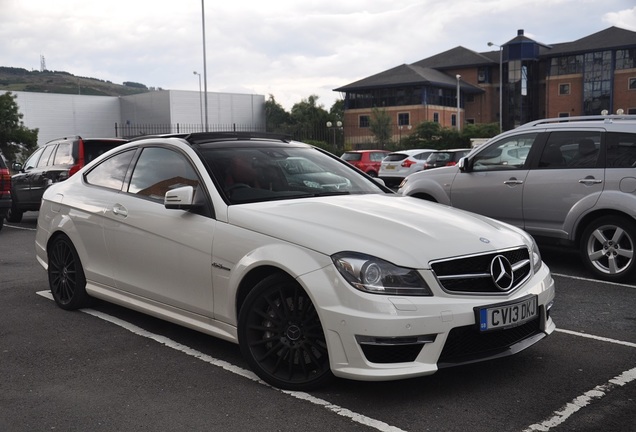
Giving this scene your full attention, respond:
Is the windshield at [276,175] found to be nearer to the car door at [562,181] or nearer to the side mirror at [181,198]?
the side mirror at [181,198]

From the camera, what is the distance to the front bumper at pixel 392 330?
3.70 meters

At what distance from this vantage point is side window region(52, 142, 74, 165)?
13640 mm

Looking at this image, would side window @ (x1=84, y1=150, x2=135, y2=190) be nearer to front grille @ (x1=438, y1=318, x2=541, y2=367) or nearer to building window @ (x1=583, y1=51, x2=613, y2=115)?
front grille @ (x1=438, y1=318, x2=541, y2=367)

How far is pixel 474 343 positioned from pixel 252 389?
4.47 ft

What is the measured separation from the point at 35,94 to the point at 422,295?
227ft

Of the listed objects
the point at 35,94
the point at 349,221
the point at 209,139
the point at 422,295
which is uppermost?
the point at 35,94

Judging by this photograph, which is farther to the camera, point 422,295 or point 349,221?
point 349,221

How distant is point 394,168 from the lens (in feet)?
89.9

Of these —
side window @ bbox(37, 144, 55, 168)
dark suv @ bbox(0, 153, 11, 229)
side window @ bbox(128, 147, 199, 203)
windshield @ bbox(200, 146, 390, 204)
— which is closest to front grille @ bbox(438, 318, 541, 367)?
windshield @ bbox(200, 146, 390, 204)

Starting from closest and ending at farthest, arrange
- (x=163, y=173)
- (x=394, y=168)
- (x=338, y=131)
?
(x=163, y=173) < (x=394, y=168) < (x=338, y=131)

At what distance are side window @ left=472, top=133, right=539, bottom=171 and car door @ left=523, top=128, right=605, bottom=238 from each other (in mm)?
245

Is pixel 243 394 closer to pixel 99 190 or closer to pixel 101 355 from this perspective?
pixel 101 355

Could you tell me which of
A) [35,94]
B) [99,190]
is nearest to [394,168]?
[99,190]

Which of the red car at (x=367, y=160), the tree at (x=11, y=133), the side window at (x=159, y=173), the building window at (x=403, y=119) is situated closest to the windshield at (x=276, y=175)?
the side window at (x=159, y=173)
